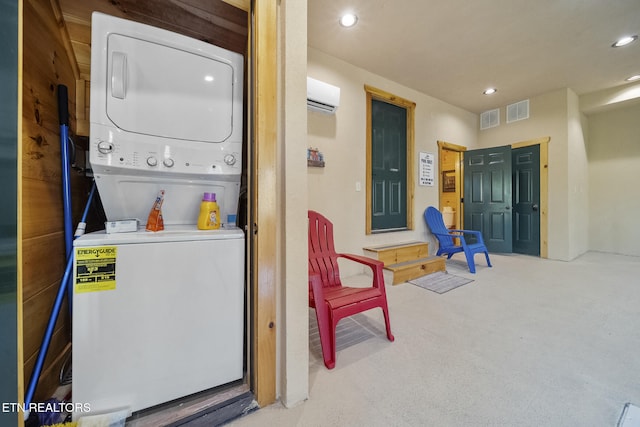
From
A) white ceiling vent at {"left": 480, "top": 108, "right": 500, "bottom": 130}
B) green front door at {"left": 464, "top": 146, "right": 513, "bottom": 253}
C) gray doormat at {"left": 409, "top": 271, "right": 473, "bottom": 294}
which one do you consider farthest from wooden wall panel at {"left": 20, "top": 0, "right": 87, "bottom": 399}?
white ceiling vent at {"left": 480, "top": 108, "right": 500, "bottom": 130}

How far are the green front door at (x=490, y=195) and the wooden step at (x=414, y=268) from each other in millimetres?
1632

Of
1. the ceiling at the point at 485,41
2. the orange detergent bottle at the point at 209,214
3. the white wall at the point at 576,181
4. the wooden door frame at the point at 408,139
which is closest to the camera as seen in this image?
the orange detergent bottle at the point at 209,214

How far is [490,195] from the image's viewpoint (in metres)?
4.33

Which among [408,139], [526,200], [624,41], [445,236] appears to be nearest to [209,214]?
[408,139]

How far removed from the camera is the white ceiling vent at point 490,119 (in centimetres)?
461

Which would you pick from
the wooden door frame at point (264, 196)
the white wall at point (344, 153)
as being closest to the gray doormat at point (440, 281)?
the white wall at point (344, 153)

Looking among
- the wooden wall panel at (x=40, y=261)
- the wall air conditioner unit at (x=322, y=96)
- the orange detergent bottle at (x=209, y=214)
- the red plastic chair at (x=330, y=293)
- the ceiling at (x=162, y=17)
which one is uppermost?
the wall air conditioner unit at (x=322, y=96)

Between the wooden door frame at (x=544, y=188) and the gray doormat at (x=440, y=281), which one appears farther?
the wooden door frame at (x=544, y=188)

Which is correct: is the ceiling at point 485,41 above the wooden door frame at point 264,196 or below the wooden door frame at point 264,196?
above

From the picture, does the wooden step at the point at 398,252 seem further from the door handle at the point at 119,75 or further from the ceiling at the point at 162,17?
the door handle at the point at 119,75

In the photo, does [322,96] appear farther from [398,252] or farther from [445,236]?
[445,236]

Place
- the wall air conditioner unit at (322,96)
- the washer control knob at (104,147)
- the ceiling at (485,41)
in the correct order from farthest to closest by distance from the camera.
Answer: the wall air conditioner unit at (322,96)
the ceiling at (485,41)
the washer control knob at (104,147)

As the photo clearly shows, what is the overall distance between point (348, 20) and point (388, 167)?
1.87m

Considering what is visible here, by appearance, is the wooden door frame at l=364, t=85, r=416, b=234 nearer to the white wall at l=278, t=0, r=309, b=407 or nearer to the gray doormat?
the gray doormat
